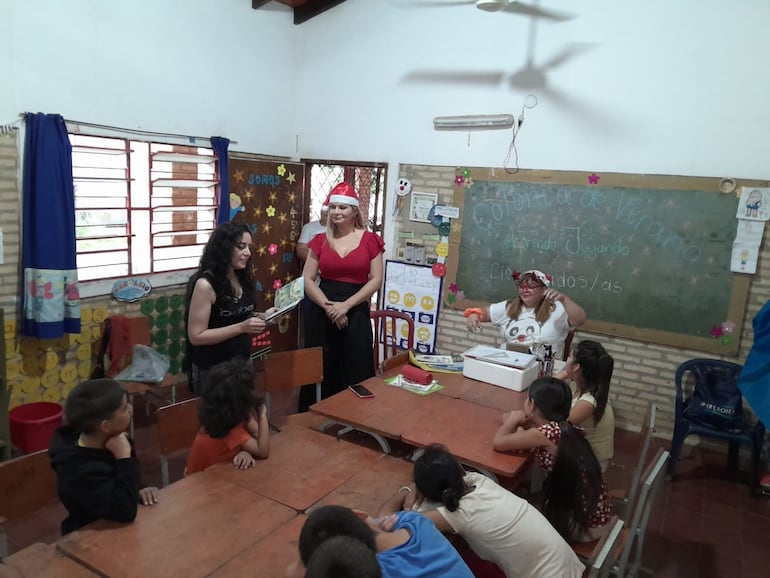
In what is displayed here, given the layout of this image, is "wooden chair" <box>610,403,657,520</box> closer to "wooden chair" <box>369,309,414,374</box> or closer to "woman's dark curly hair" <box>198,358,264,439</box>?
"wooden chair" <box>369,309,414,374</box>

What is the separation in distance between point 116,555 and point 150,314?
3376 mm

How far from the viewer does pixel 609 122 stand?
464 centimetres

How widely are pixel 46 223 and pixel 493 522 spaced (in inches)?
140

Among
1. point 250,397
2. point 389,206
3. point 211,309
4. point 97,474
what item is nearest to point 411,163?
point 389,206

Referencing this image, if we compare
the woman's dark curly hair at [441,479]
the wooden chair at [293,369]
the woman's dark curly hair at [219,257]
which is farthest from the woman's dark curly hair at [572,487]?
the woman's dark curly hair at [219,257]

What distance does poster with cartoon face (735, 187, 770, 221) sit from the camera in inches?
162

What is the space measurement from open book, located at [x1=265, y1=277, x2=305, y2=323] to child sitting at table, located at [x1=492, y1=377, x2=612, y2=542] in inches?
52.0

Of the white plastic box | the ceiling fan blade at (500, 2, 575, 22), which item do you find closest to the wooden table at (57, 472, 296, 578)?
the white plastic box

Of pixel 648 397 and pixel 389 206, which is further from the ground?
pixel 389 206

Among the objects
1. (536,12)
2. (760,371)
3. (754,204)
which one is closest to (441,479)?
(760,371)

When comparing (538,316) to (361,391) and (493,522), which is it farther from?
(493,522)

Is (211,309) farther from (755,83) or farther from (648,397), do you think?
(755,83)

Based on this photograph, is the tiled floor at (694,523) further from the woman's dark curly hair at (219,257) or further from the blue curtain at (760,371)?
the woman's dark curly hair at (219,257)

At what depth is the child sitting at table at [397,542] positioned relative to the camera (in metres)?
1.49
